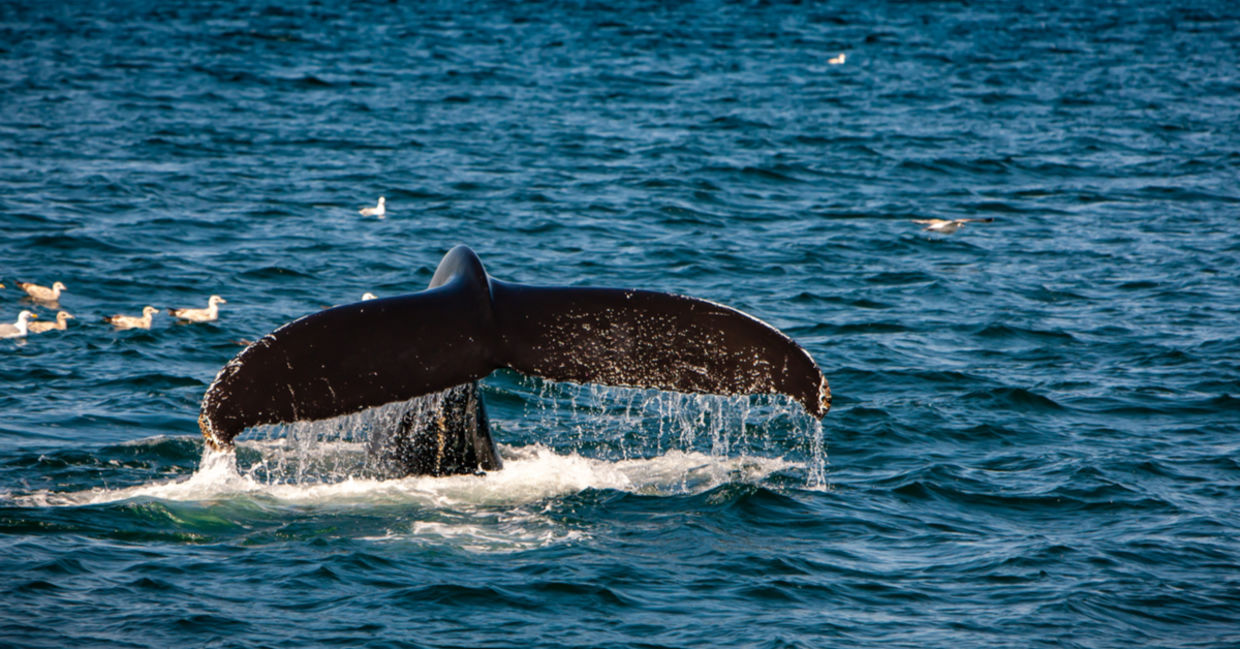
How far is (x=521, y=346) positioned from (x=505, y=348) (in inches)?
3.0

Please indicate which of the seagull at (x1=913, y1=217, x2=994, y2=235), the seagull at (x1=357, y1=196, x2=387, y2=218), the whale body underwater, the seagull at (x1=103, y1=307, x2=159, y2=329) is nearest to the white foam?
the whale body underwater

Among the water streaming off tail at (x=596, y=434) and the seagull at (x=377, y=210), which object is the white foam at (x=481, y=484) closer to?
the water streaming off tail at (x=596, y=434)

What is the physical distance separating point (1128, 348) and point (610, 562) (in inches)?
296

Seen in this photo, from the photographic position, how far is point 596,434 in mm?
10992

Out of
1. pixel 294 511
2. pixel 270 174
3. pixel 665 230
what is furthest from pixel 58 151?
pixel 294 511

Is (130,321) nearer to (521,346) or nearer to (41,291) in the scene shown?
(41,291)

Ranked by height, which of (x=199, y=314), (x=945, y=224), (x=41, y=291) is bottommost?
(x=945, y=224)

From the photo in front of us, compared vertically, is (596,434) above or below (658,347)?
below

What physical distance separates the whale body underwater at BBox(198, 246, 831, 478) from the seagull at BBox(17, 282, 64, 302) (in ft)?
27.7

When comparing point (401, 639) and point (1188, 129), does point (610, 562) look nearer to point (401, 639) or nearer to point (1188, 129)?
point (401, 639)

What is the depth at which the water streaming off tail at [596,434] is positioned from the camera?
31.4 ft

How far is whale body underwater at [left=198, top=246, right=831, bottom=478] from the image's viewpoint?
6.46 meters

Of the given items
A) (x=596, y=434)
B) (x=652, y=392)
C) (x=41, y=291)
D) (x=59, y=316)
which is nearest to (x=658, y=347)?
(x=596, y=434)

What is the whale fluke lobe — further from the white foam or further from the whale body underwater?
the white foam
